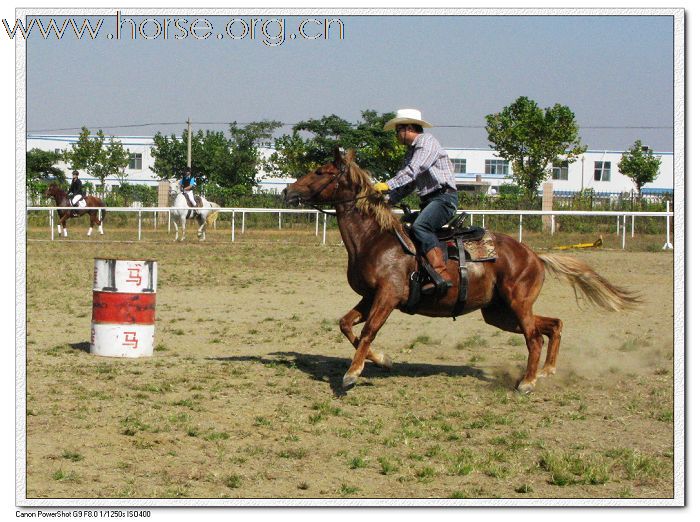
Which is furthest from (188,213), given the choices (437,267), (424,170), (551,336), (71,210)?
(424,170)

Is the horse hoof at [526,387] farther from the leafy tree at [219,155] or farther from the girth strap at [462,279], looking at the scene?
the leafy tree at [219,155]

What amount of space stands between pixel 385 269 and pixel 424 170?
100cm

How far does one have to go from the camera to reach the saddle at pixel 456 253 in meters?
9.32

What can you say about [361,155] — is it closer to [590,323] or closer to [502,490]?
[590,323]

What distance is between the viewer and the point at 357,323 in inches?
388

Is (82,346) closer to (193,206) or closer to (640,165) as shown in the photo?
(193,206)

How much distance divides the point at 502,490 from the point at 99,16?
4.69m

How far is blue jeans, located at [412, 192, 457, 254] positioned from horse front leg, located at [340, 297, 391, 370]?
33.5 inches

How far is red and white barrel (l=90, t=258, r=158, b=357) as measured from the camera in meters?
10.2

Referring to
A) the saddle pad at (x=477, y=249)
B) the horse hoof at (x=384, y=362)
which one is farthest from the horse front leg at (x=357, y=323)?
the saddle pad at (x=477, y=249)

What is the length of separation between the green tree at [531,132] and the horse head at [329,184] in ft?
114

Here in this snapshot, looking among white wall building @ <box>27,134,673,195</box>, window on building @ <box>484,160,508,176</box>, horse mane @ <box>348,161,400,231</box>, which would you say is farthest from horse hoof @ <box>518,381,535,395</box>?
window on building @ <box>484,160,508,176</box>

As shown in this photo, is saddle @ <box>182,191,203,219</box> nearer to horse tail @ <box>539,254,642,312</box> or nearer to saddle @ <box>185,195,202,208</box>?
saddle @ <box>185,195,202,208</box>

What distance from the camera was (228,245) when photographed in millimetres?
28078
